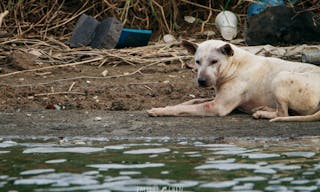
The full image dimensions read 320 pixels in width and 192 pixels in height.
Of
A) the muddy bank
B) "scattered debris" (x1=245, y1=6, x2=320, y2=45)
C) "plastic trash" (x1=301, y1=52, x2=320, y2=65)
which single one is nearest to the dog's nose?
the muddy bank

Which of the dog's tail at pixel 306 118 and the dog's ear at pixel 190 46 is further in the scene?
the dog's ear at pixel 190 46

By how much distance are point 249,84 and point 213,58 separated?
44 centimetres

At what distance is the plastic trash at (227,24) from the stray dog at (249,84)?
116 inches

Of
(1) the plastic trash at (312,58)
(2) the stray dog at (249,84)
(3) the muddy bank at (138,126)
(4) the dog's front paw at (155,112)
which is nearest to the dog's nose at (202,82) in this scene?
(2) the stray dog at (249,84)

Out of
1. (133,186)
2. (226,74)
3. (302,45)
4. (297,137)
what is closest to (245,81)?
(226,74)

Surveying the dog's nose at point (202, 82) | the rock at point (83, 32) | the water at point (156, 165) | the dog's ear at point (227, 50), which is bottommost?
the water at point (156, 165)

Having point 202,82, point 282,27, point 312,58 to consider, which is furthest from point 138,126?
point 282,27

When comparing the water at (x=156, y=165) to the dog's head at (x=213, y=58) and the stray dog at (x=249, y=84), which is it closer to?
Result: the stray dog at (x=249, y=84)

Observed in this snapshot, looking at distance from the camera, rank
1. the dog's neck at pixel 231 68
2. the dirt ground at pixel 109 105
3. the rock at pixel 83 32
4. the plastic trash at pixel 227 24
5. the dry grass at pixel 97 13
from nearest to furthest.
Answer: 1. the dirt ground at pixel 109 105
2. the dog's neck at pixel 231 68
3. the rock at pixel 83 32
4. the plastic trash at pixel 227 24
5. the dry grass at pixel 97 13

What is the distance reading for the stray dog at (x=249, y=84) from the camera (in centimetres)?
882

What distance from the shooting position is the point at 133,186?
237 inches

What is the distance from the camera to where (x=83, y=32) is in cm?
1216

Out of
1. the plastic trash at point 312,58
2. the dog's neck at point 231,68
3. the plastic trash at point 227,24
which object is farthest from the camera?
the plastic trash at point 227,24

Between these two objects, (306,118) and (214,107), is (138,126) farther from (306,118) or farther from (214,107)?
(306,118)
